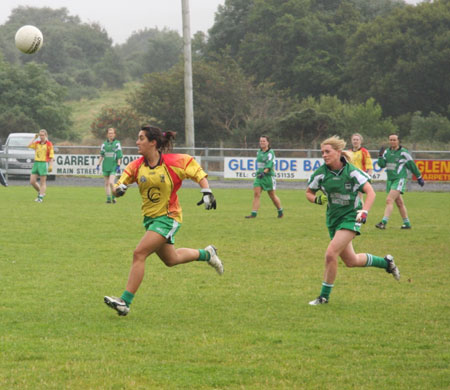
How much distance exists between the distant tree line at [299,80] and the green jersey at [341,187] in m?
31.9

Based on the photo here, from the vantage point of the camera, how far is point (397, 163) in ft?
51.8

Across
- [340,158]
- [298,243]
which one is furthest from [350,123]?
[340,158]

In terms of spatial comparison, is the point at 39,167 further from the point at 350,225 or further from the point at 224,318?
the point at 224,318

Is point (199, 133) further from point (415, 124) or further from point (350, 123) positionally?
point (415, 124)

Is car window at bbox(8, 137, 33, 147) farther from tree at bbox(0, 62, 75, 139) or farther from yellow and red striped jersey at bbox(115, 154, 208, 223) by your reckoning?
yellow and red striped jersey at bbox(115, 154, 208, 223)

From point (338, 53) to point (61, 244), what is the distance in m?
54.6

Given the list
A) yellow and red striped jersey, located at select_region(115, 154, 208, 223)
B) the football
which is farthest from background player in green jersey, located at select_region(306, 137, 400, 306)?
the football

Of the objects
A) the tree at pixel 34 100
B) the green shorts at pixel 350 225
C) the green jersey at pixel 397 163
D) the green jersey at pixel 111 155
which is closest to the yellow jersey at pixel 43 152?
the green jersey at pixel 111 155

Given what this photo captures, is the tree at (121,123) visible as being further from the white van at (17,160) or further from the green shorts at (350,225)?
the green shorts at (350,225)

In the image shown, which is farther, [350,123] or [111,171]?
[350,123]

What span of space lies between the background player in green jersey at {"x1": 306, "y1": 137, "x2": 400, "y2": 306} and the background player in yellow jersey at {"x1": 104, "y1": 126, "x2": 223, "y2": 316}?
134cm

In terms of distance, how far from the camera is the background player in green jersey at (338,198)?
7.89 metres

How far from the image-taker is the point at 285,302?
8062 millimetres

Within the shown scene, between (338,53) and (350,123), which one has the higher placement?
(338,53)
